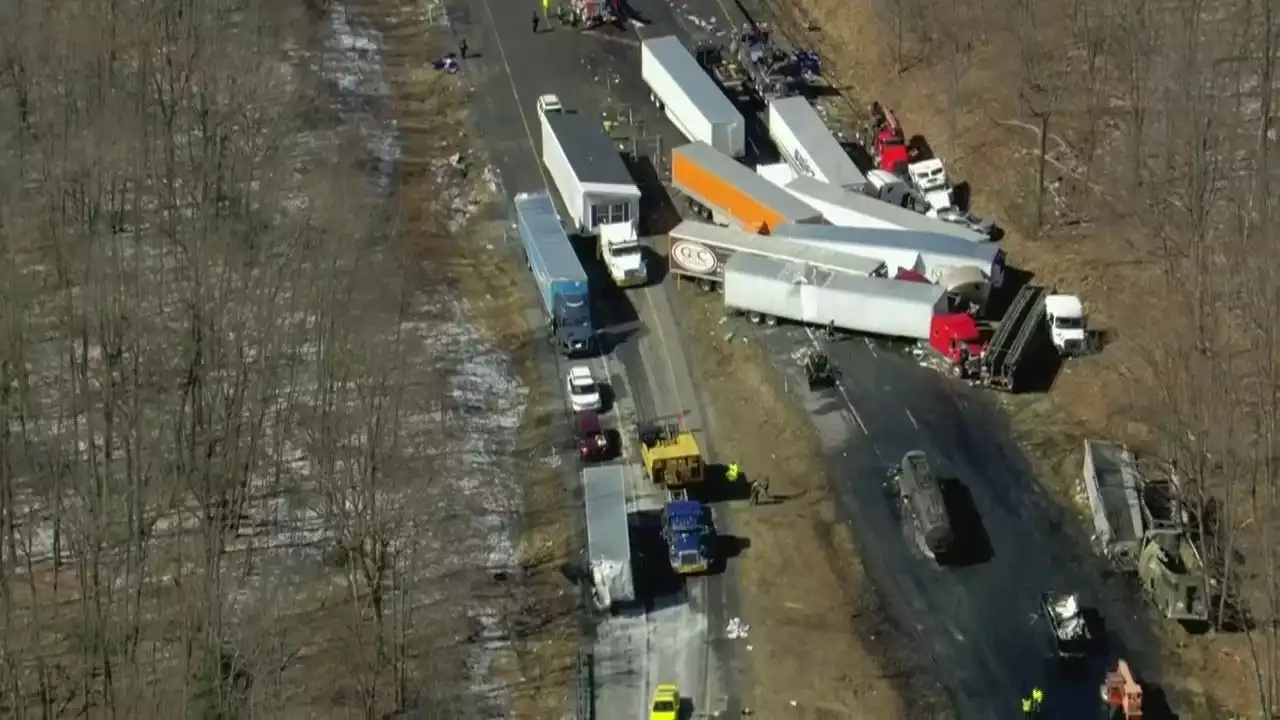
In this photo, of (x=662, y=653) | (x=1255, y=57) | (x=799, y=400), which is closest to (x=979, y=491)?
(x=799, y=400)

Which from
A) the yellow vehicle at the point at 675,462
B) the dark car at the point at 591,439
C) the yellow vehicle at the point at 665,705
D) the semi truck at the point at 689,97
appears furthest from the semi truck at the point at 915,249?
the yellow vehicle at the point at 665,705

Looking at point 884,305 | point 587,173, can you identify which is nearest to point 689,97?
point 587,173

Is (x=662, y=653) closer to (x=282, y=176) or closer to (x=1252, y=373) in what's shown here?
(x=1252, y=373)

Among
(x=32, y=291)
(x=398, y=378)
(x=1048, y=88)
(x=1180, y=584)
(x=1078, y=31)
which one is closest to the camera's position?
(x=1180, y=584)

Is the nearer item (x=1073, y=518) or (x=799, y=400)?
(x=1073, y=518)

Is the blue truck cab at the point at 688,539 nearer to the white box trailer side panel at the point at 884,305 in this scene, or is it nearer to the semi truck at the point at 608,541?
the semi truck at the point at 608,541

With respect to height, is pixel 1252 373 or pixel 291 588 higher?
pixel 1252 373

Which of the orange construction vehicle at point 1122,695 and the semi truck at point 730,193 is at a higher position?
the semi truck at point 730,193
